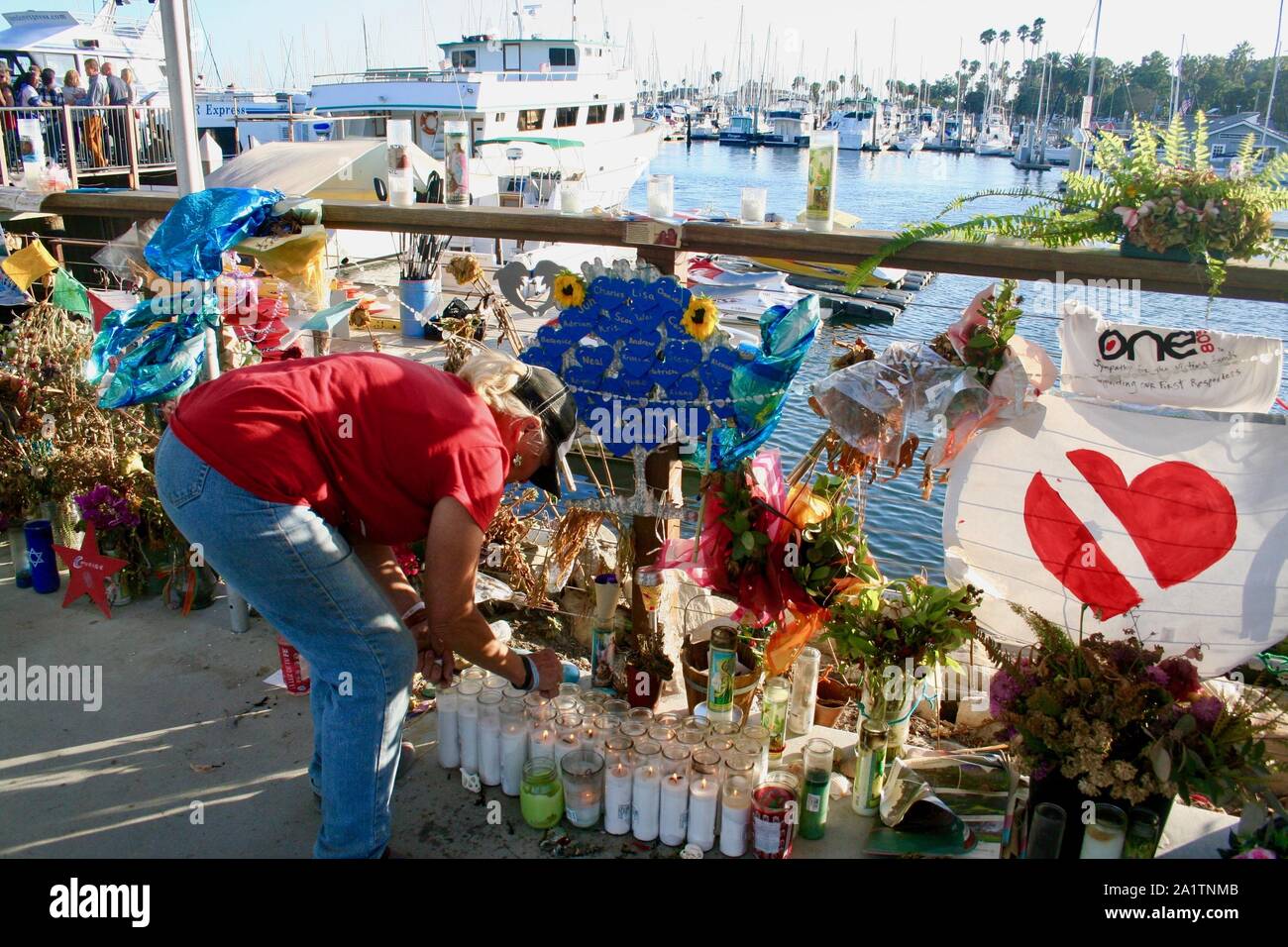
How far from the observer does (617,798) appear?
8.27 feet

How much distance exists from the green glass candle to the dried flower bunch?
1.13 metres

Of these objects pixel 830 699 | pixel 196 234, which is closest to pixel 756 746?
pixel 830 699

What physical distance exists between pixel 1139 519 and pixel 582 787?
66.2 inches

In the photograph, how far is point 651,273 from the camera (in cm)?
293

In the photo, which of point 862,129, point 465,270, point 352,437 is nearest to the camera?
point 352,437

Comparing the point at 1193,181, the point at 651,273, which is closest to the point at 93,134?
the point at 651,273

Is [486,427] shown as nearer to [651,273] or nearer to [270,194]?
[651,273]

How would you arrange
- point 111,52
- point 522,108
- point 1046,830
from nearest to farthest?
1. point 1046,830
2. point 111,52
3. point 522,108

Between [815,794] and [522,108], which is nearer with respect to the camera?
[815,794]

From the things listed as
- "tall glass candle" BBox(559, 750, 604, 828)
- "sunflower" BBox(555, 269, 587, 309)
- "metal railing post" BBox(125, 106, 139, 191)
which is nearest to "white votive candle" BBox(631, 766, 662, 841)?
"tall glass candle" BBox(559, 750, 604, 828)

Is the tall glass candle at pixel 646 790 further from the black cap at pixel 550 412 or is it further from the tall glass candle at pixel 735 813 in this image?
the black cap at pixel 550 412

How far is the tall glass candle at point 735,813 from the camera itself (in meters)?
2.43

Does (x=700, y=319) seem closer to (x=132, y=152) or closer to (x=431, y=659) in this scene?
(x=431, y=659)
